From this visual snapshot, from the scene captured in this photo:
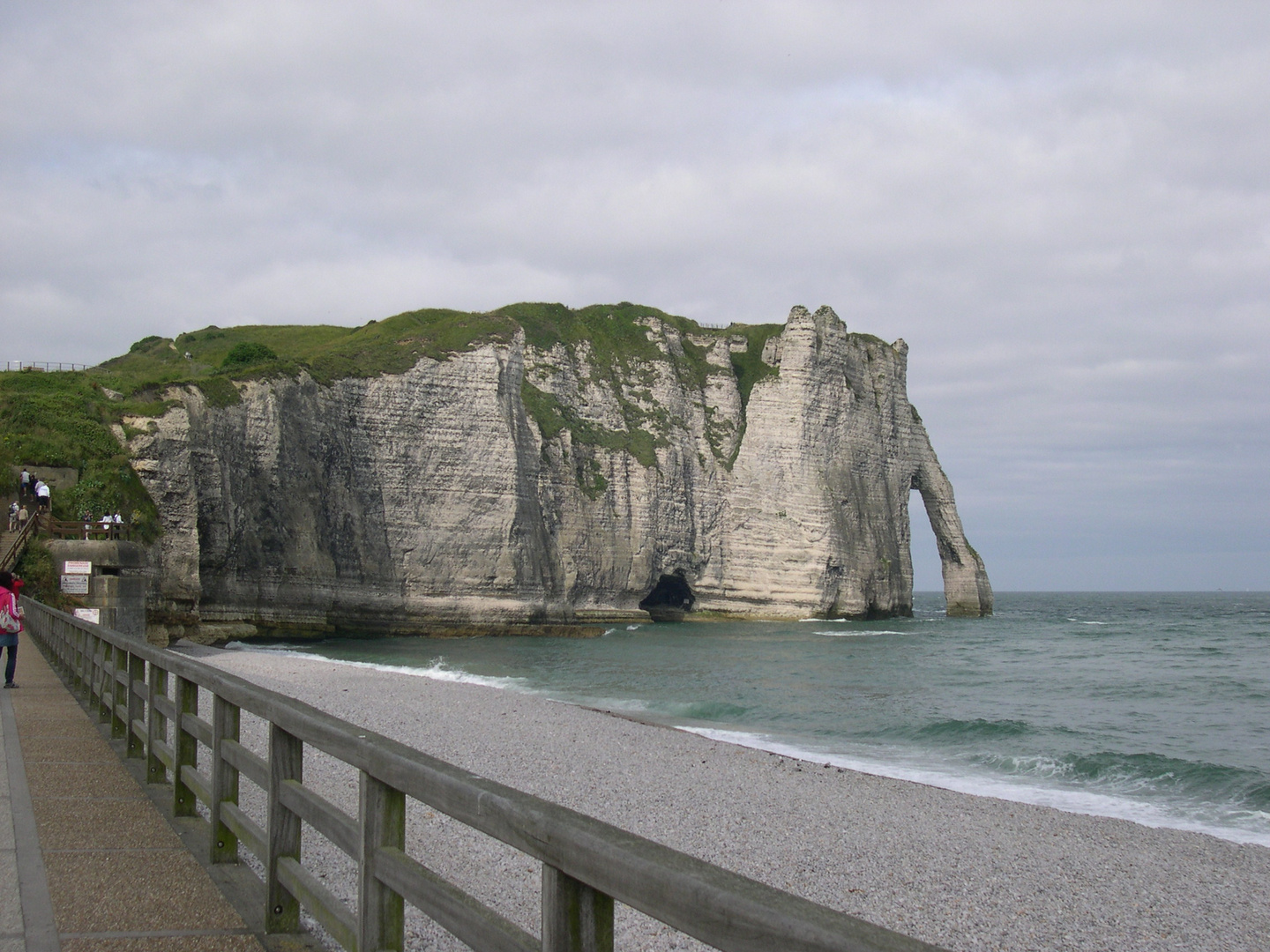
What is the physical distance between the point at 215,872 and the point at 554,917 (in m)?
3.37

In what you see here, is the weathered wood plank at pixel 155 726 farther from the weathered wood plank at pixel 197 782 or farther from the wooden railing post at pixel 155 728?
the weathered wood plank at pixel 197 782

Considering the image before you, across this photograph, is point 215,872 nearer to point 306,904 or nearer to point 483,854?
point 306,904

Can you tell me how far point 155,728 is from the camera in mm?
6988

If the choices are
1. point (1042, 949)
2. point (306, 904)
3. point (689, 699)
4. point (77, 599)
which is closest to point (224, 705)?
point (306, 904)

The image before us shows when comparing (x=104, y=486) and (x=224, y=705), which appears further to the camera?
(x=104, y=486)

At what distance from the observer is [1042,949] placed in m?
6.82

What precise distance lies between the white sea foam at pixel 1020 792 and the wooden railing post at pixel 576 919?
1190 centimetres

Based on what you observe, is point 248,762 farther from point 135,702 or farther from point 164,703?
point 135,702

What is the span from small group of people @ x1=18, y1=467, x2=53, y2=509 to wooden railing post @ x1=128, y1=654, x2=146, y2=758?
76.9 ft

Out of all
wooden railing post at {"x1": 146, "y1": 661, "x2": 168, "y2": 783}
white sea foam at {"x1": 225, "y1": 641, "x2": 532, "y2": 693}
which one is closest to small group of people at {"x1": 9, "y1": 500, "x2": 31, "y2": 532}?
white sea foam at {"x1": 225, "y1": 641, "x2": 532, "y2": 693}

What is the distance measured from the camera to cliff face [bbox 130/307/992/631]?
4100 cm

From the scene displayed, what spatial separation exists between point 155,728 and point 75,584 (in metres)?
16.7

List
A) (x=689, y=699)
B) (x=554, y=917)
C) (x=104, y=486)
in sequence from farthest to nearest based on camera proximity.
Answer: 1. (x=104, y=486)
2. (x=689, y=699)
3. (x=554, y=917)

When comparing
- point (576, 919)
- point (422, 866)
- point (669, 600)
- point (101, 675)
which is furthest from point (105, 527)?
point (669, 600)
